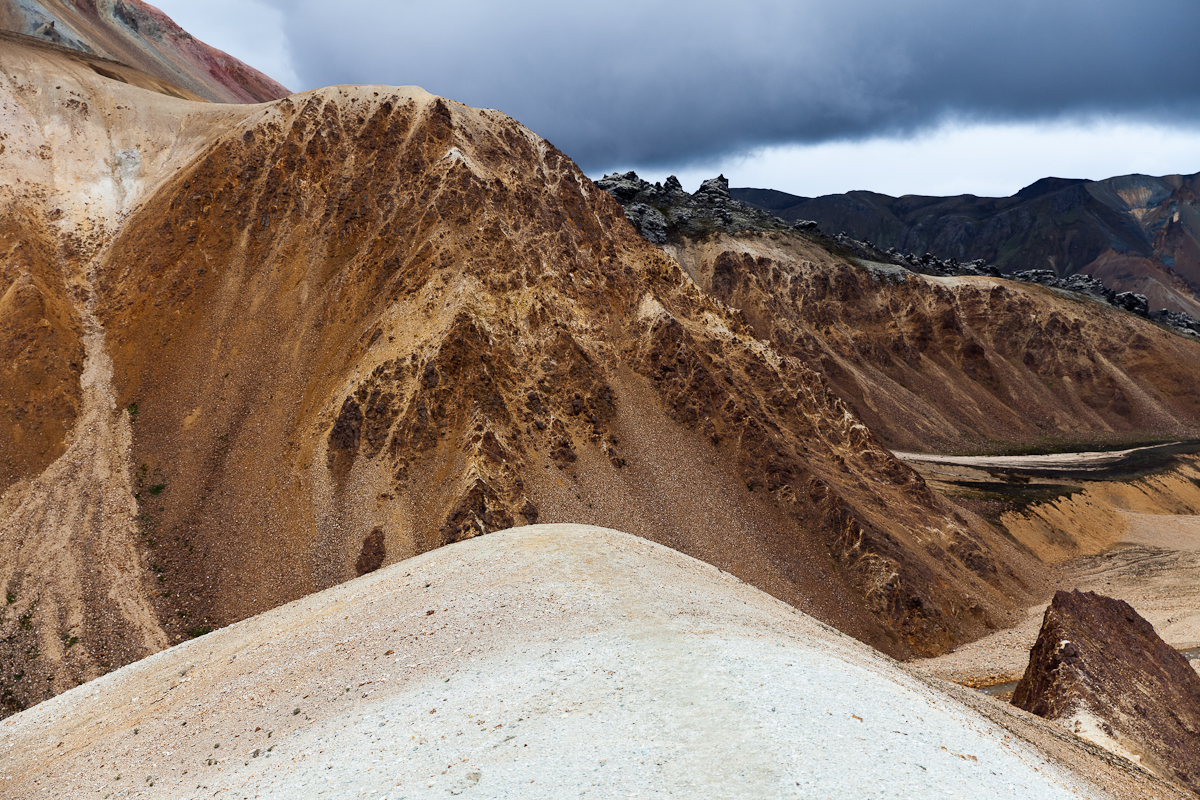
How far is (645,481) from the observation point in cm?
4069

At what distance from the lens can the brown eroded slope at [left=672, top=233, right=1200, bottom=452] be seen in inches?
3457

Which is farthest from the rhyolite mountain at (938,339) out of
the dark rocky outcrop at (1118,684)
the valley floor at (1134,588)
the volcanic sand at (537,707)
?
the volcanic sand at (537,707)

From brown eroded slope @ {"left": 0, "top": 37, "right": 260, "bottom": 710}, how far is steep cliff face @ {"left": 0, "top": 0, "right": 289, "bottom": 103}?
1445 cm

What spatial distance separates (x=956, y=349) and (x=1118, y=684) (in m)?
81.4

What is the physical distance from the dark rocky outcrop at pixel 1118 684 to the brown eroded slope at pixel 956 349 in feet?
192

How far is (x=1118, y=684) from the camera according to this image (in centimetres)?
2333

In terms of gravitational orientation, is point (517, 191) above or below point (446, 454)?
above

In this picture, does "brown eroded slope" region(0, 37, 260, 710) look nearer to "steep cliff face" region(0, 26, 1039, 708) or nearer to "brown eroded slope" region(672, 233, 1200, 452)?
"steep cliff face" region(0, 26, 1039, 708)

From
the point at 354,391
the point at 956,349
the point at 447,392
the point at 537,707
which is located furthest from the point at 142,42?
the point at 956,349

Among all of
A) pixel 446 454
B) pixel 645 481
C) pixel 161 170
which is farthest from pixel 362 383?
pixel 161 170

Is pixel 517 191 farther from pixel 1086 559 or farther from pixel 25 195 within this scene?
pixel 1086 559

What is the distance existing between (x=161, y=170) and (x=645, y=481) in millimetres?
44225

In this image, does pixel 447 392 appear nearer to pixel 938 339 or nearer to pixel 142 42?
pixel 938 339

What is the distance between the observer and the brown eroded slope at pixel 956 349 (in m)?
87.8
